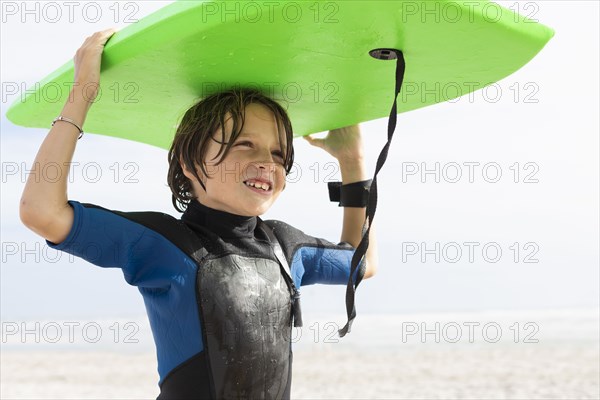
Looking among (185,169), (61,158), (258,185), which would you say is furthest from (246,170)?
(61,158)

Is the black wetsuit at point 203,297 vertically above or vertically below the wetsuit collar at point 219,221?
below

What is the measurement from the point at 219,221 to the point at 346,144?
22.6 inches

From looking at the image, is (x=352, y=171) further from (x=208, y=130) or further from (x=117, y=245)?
(x=117, y=245)

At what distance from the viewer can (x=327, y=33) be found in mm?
1477

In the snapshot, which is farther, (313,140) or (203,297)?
(313,140)

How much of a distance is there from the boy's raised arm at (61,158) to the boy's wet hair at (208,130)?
11.8 inches

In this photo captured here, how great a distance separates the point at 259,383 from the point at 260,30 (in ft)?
2.69

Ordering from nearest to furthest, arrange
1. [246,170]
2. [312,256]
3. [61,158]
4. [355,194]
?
[61,158] → [246,170] → [312,256] → [355,194]

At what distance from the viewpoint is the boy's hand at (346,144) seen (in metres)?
2.17

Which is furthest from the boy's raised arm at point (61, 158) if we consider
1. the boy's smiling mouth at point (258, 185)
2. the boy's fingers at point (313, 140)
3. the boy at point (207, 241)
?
the boy's fingers at point (313, 140)

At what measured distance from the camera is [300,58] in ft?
5.29

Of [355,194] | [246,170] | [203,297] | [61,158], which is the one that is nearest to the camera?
[61,158]

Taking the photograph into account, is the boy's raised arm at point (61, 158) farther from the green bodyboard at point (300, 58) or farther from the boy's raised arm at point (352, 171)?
the boy's raised arm at point (352, 171)

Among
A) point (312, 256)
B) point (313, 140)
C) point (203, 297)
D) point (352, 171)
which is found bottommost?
point (203, 297)
